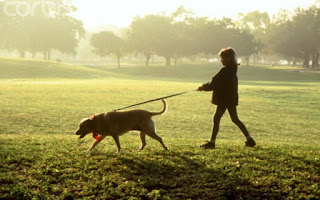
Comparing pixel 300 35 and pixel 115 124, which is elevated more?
pixel 300 35

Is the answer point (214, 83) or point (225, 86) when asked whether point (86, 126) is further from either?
point (225, 86)


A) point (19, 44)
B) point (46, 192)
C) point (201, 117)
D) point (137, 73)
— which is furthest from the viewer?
point (19, 44)

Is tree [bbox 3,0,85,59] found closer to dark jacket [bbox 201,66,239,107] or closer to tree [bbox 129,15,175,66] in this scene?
tree [bbox 129,15,175,66]

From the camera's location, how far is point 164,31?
263 ft

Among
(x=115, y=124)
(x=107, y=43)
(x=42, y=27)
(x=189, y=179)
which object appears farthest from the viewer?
(x=107, y=43)

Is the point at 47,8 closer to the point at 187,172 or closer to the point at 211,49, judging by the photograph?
the point at 211,49

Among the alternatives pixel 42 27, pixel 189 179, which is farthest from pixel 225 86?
pixel 42 27

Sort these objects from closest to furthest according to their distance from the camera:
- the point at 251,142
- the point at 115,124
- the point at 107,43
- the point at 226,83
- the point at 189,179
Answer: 1. the point at 189,179
2. the point at 115,124
3. the point at 226,83
4. the point at 251,142
5. the point at 107,43

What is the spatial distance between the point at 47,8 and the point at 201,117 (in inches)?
2891

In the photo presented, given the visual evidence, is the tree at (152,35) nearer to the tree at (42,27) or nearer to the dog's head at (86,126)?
the tree at (42,27)

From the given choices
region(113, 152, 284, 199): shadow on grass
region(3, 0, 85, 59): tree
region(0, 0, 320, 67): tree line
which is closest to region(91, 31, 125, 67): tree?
region(0, 0, 320, 67): tree line

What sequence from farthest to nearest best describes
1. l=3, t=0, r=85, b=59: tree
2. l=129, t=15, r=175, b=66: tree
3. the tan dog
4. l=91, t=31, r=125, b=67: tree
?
1. l=91, t=31, r=125, b=67: tree
2. l=129, t=15, r=175, b=66: tree
3. l=3, t=0, r=85, b=59: tree
4. the tan dog

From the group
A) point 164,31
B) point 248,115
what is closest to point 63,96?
point 248,115

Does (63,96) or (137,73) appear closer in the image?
(63,96)
